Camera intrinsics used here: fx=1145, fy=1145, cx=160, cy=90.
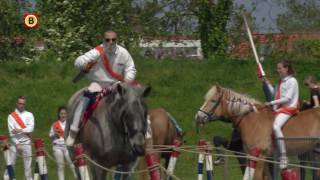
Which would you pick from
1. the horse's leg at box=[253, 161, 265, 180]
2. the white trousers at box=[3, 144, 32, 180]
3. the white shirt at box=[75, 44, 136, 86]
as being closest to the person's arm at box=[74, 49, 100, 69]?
the white shirt at box=[75, 44, 136, 86]

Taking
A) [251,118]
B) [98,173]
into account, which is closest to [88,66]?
[98,173]

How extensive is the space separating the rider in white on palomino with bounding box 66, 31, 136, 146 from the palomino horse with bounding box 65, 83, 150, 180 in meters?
0.20

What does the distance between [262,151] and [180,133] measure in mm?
4486

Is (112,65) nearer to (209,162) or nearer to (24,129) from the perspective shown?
(209,162)

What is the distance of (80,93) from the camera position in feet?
49.1

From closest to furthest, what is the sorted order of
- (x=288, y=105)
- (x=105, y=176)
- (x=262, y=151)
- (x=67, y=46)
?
(x=105, y=176), (x=262, y=151), (x=288, y=105), (x=67, y=46)

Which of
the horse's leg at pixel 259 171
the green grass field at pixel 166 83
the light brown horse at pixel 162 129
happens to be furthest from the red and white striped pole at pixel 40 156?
the green grass field at pixel 166 83

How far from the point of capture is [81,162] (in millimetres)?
14008

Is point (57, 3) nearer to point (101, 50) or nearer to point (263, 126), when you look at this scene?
point (263, 126)

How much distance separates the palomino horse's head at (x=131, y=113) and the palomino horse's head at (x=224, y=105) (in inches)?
236

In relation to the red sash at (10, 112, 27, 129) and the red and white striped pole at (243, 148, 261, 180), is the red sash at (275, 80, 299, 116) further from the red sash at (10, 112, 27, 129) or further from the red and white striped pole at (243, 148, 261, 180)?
the red sash at (10, 112, 27, 129)

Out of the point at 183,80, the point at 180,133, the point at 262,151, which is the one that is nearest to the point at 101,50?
the point at 262,151

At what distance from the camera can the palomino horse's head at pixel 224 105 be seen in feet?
64.2

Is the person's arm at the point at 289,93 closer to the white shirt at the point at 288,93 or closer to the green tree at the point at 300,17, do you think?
the white shirt at the point at 288,93
